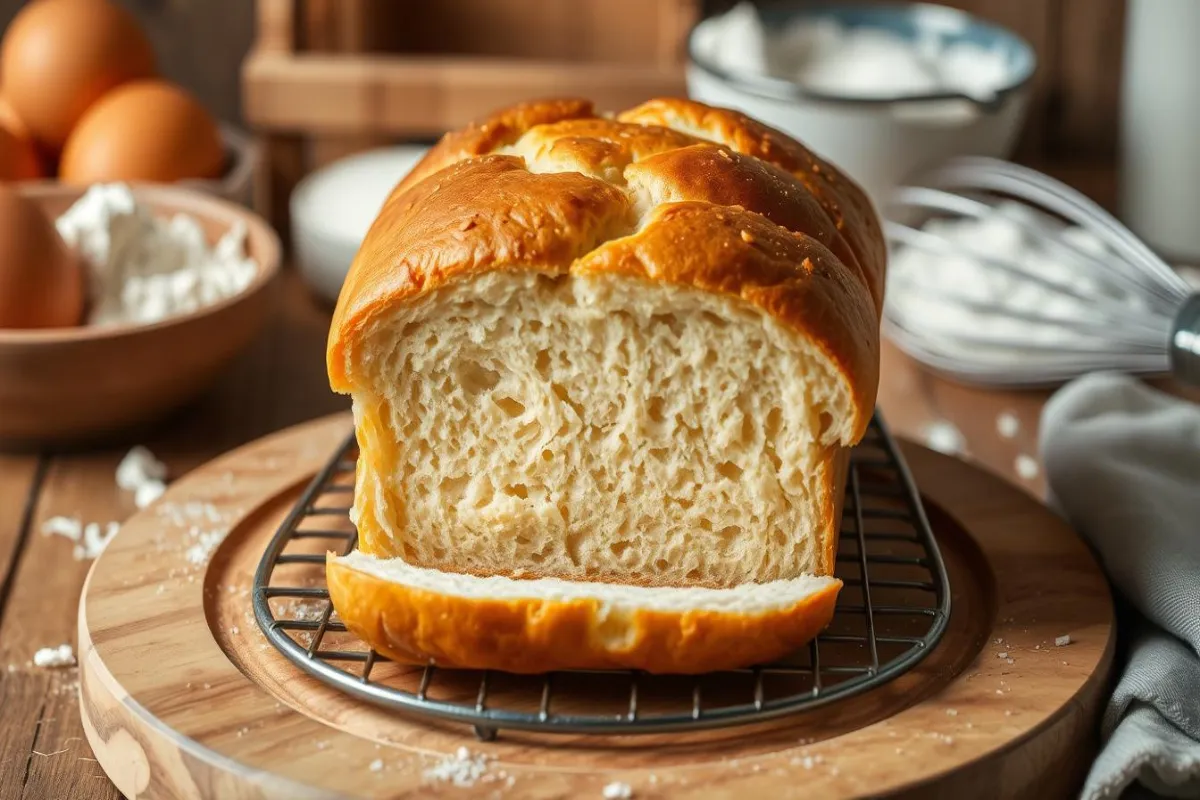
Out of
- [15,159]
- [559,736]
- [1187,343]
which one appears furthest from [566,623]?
[15,159]

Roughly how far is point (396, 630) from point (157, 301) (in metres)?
1.06

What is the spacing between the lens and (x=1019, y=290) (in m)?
2.61

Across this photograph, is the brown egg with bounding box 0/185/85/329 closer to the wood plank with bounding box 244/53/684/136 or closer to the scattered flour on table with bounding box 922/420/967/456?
the wood plank with bounding box 244/53/684/136

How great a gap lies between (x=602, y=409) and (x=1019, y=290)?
4.61 ft

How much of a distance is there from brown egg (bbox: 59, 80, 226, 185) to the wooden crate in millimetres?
283

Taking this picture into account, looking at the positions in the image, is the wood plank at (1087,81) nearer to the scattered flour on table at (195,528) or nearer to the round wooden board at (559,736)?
the round wooden board at (559,736)

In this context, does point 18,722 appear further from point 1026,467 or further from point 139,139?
point 1026,467

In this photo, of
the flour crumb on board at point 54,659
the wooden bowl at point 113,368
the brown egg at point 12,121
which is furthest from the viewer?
the brown egg at point 12,121

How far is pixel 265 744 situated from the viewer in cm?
129

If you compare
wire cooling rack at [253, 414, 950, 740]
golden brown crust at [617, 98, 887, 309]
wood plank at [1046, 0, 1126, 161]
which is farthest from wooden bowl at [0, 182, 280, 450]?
wood plank at [1046, 0, 1126, 161]

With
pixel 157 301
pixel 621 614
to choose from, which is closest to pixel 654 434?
pixel 621 614

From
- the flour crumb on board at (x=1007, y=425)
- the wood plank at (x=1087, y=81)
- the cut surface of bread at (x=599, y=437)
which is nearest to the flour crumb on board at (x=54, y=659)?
the cut surface of bread at (x=599, y=437)

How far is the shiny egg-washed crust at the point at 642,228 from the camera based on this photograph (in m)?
1.37

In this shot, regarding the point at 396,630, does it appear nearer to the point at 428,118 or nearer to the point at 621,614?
the point at 621,614
